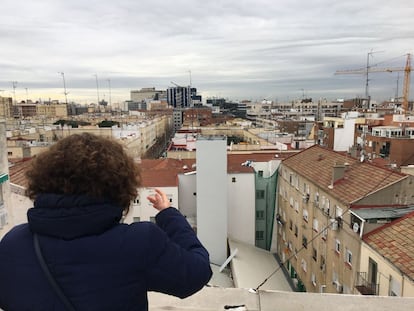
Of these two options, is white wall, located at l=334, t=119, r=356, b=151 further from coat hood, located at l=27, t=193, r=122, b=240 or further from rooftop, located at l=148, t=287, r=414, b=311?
coat hood, located at l=27, t=193, r=122, b=240

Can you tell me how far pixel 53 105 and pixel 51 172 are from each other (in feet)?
380

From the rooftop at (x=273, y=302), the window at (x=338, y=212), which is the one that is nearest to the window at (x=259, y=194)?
the window at (x=338, y=212)

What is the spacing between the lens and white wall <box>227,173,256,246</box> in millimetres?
18875

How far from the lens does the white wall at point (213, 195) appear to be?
17.1 meters

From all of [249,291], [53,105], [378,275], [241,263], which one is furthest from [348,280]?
[53,105]

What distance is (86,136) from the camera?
152cm

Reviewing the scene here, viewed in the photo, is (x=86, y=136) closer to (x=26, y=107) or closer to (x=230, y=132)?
(x=230, y=132)

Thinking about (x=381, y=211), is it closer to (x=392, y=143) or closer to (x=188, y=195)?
(x=188, y=195)

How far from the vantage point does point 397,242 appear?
31.3 ft

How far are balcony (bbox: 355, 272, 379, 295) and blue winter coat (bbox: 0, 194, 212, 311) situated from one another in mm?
9623

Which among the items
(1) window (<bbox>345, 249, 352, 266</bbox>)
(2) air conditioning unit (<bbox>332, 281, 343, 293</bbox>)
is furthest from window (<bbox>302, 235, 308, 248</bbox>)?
(1) window (<bbox>345, 249, 352, 266</bbox>)

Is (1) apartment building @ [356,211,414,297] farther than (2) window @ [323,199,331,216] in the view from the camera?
No

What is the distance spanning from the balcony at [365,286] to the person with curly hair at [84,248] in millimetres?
9602

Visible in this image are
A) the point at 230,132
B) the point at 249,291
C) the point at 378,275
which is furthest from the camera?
the point at 230,132
